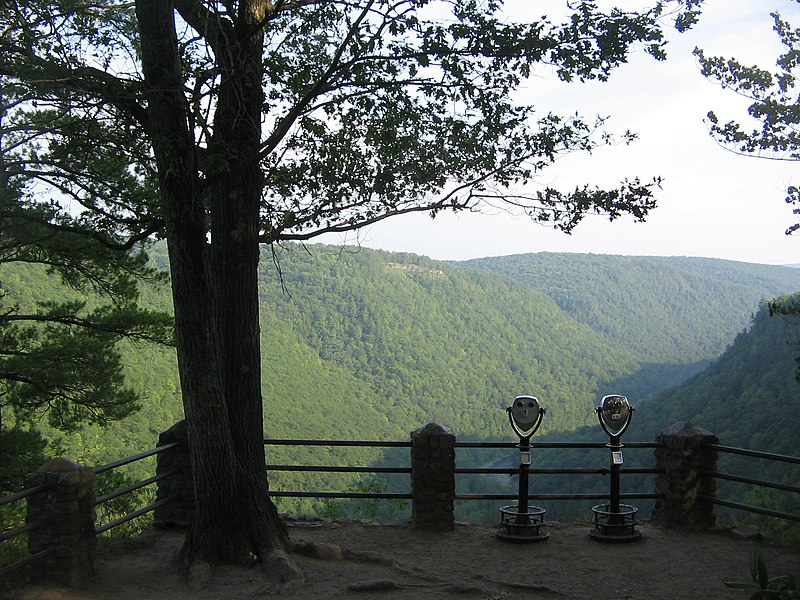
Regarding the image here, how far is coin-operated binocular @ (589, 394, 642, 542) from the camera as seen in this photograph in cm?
722

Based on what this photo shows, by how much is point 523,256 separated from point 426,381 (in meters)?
77.0

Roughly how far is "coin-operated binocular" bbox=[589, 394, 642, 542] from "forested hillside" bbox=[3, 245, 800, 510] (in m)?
28.2

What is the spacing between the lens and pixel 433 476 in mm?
7492

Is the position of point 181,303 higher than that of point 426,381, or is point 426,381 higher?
point 181,303

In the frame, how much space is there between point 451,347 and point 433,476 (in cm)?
8997

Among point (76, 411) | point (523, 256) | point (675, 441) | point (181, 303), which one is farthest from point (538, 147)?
point (523, 256)

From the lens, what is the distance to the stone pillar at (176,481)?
7.46 meters

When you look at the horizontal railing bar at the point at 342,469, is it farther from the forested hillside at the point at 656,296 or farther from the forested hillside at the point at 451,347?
the forested hillside at the point at 656,296

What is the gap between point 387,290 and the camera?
10131 cm

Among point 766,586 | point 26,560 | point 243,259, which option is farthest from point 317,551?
point 766,586

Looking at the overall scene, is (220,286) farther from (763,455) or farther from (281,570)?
(763,455)

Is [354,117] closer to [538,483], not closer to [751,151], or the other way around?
[751,151]

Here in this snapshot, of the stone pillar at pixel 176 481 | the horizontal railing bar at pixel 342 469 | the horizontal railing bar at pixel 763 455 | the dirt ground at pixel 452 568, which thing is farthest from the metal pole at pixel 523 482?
the stone pillar at pixel 176 481

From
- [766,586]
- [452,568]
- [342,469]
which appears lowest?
[452,568]
